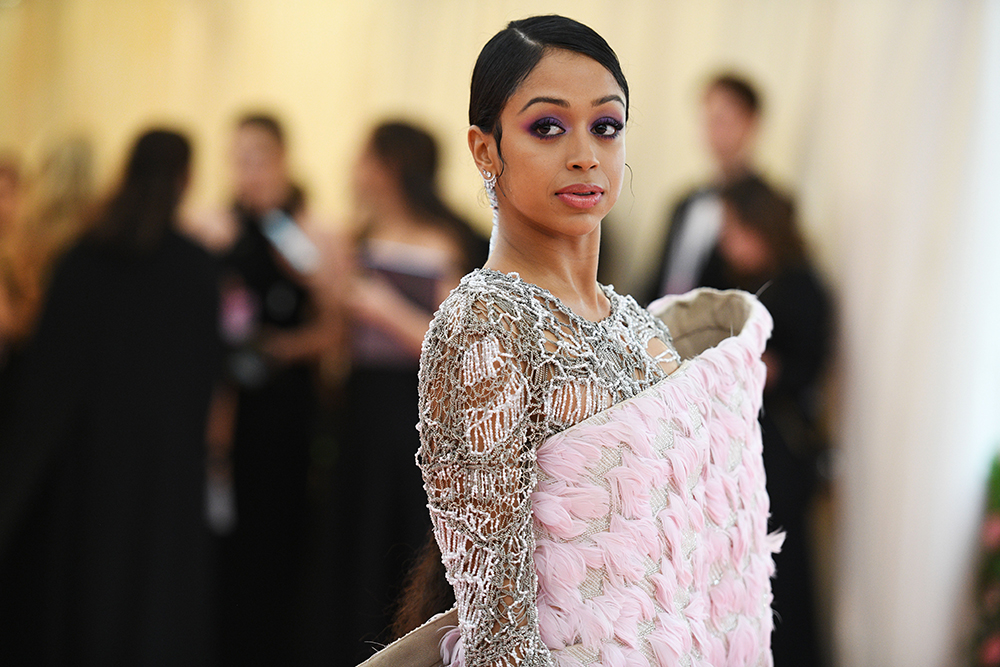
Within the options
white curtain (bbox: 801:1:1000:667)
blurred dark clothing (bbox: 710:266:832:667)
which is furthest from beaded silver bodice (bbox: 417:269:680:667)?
white curtain (bbox: 801:1:1000:667)

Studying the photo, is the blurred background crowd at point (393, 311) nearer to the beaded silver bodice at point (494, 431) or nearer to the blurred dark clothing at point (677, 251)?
the blurred dark clothing at point (677, 251)

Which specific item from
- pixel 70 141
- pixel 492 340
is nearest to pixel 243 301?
pixel 70 141

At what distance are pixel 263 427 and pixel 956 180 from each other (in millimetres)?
2819

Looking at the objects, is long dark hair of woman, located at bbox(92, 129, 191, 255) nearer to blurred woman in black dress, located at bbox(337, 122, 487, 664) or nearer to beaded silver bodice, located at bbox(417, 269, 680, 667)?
blurred woman in black dress, located at bbox(337, 122, 487, 664)

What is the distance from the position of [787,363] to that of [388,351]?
57.6 inches

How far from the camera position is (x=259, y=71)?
434cm

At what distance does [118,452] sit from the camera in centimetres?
338

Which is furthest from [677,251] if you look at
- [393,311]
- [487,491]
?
[487,491]

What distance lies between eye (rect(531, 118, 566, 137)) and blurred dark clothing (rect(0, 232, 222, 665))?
2631mm

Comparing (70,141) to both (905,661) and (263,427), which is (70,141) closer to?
(263,427)

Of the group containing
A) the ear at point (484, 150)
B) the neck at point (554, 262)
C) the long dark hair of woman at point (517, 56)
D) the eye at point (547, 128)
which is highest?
the long dark hair of woman at point (517, 56)

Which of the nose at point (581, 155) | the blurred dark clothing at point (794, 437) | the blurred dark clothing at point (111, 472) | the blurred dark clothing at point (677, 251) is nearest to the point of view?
the nose at point (581, 155)

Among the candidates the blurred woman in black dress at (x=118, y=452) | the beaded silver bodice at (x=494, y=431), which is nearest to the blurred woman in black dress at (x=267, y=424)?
the blurred woman in black dress at (x=118, y=452)

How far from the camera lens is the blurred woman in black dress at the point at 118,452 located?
3.30 meters
